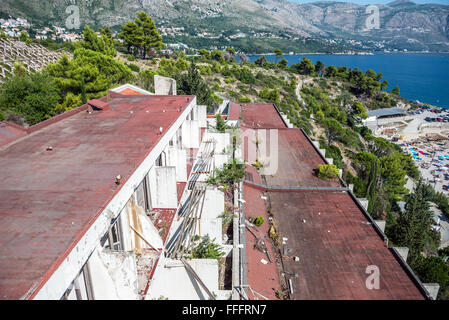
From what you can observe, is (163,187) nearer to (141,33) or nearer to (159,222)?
(159,222)

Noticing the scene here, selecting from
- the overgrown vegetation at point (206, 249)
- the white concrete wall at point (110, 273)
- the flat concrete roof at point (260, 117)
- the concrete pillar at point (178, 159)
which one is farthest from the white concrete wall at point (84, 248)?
the flat concrete roof at point (260, 117)

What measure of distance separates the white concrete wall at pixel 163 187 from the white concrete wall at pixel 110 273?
3.39 meters

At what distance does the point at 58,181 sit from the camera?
20.9ft

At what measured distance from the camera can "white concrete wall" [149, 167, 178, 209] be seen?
8.48 m

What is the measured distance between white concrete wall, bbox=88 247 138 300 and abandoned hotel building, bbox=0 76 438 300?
0.02 meters

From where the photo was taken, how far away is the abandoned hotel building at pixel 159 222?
15.6ft

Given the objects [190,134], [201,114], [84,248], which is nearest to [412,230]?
[201,114]

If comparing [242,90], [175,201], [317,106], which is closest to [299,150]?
[175,201]

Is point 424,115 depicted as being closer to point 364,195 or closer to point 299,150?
point 364,195

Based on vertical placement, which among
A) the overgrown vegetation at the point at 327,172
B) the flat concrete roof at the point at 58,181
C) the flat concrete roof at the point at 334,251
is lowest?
the flat concrete roof at the point at 334,251

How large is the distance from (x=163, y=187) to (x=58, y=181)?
2.95 m

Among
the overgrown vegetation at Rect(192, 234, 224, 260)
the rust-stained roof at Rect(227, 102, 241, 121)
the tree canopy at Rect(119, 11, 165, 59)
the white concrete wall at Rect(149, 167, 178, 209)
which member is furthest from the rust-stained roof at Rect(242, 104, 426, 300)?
the tree canopy at Rect(119, 11, 165, 59)

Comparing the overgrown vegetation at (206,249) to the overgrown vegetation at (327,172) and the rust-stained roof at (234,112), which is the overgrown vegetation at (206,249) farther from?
the rust-stained roof at (234,112)

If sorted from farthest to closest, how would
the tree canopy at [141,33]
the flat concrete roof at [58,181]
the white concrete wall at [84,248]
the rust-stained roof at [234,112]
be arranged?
the tree canopy at [141,33]
the rust-stained roof at [234,112]
the flat concrete roof at [58,181]
the white concrete wall at [84,248]
